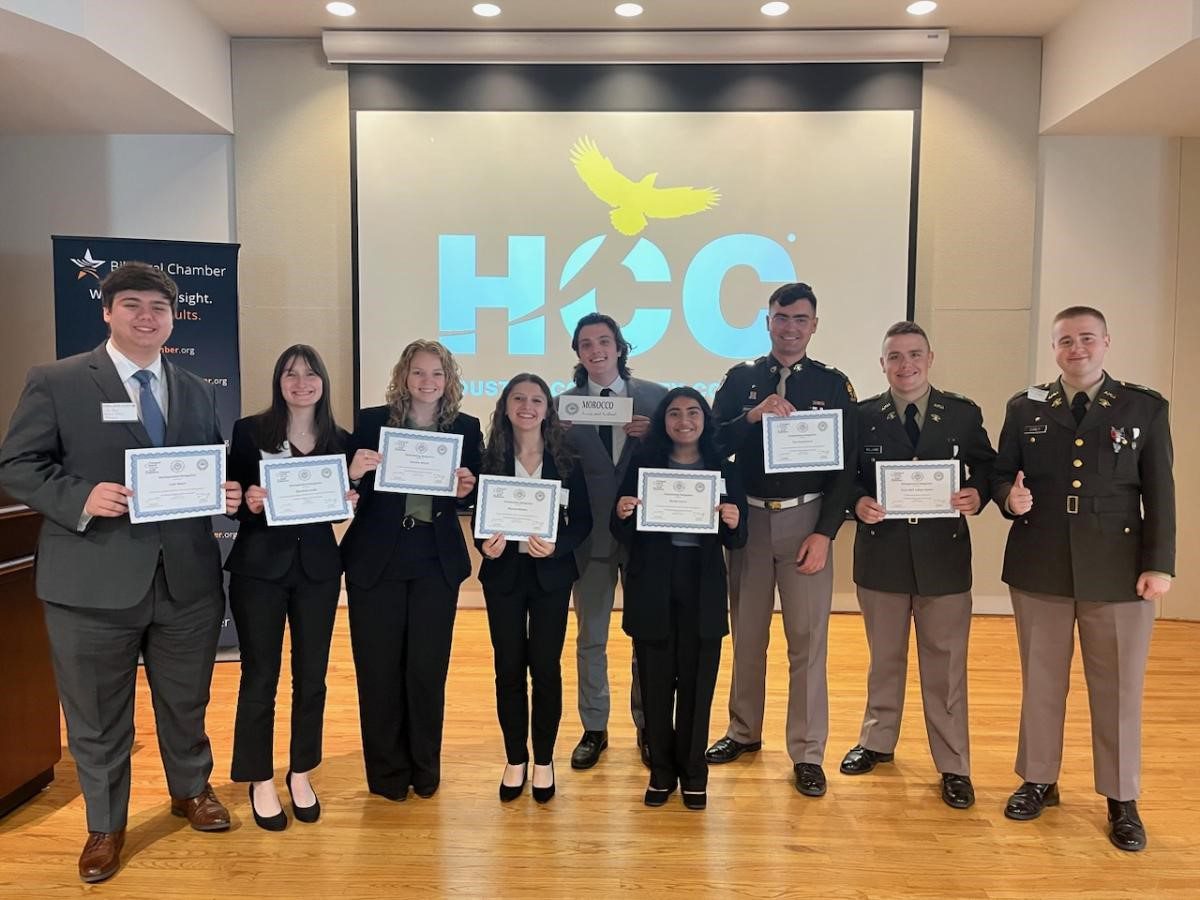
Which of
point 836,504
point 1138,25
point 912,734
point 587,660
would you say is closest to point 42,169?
point 587,660

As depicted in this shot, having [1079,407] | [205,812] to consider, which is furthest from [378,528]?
[1079,407]

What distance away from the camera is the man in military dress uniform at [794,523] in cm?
304

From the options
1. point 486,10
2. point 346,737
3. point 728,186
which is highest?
point 486,10

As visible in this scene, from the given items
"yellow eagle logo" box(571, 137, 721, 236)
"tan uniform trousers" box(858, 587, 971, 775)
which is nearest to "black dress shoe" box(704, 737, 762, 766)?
"tan uniform trousers" box(858, 587, 971, 775)

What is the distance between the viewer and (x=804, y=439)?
2943 mm

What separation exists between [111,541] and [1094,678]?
3.21 metres

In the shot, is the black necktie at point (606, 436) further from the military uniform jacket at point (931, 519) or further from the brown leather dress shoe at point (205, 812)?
the brown leather dress shoe at point (205, 812)

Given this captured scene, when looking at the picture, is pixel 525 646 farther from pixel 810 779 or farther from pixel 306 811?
pixel 810 779

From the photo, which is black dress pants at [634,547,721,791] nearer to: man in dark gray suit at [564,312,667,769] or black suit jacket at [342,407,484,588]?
man in dark gray suit at [564,312,667,769]

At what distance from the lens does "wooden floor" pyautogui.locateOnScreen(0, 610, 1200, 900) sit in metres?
2.49

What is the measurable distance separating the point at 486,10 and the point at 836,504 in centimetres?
370

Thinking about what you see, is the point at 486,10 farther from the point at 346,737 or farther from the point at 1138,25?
the point at 346,737

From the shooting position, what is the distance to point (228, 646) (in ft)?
15.3

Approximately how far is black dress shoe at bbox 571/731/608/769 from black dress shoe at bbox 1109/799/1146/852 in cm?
181
